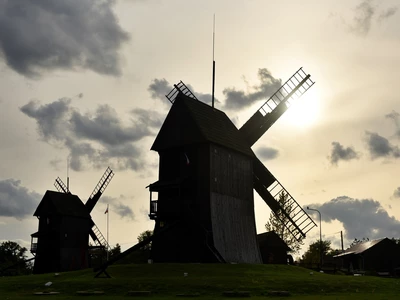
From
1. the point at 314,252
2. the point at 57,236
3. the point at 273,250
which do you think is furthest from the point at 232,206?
the point at 314,252

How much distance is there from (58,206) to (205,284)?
1742 inches

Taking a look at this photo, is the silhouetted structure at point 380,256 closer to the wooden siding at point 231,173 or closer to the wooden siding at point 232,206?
the wooden siding at point 232,206

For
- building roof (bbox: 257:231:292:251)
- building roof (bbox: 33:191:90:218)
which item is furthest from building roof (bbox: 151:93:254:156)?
building roof (bbox: 33:191:90:218)

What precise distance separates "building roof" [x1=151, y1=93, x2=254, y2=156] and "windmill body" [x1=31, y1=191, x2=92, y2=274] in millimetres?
28693

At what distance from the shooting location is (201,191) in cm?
4975

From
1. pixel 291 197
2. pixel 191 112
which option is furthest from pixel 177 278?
pixel 291 197

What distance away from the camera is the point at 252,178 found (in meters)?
57.1

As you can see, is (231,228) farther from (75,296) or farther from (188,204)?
(75,296)

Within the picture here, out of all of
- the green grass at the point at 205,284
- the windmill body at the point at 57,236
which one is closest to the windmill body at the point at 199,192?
the green grass at the point at 205,284

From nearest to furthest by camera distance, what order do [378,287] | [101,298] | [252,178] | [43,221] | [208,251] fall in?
[101,298] < [378,287] < [208,251] < [252,178] < [43,221]

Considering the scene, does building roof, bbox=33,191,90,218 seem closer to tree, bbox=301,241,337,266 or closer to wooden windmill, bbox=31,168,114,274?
wooden windmill, bbox=31,168,114,274

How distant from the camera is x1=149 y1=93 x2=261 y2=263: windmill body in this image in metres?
49.2

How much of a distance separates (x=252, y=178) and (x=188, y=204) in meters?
9.99

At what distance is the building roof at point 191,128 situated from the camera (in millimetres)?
51062
